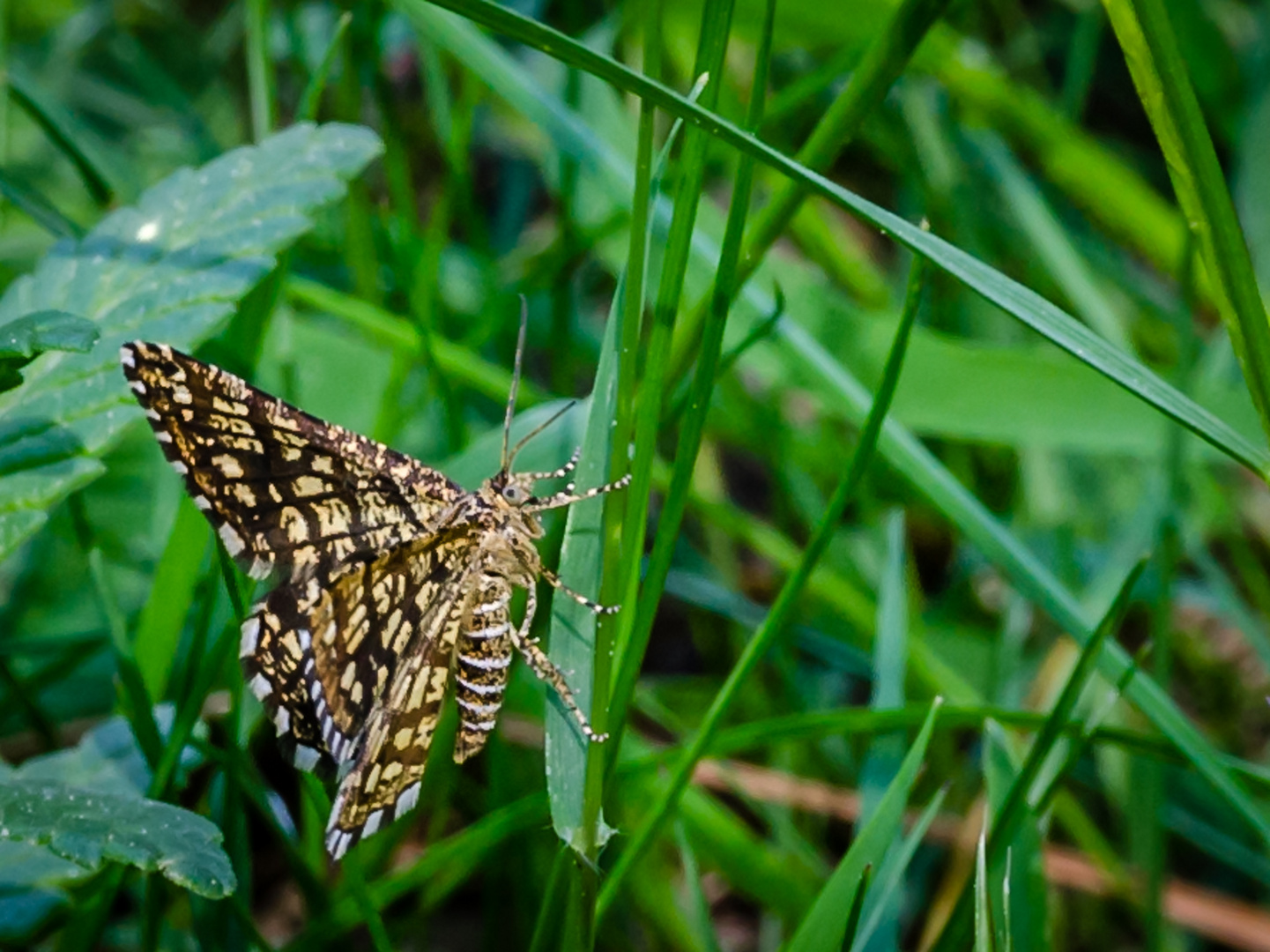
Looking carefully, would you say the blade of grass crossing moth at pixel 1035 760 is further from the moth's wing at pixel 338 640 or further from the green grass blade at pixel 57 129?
the green grass blade at pixel 57 129

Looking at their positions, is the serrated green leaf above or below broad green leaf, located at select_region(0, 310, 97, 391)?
below

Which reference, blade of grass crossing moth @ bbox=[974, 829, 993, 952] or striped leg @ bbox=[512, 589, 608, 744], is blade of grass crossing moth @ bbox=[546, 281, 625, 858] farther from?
blade of grass crossing moth @ bbox=[974, 829, 993, 952]

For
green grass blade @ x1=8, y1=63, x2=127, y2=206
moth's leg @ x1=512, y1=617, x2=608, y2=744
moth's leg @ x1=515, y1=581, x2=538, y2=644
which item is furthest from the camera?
green grass blade @ x1=8, y1=63, x2=127, y2=206

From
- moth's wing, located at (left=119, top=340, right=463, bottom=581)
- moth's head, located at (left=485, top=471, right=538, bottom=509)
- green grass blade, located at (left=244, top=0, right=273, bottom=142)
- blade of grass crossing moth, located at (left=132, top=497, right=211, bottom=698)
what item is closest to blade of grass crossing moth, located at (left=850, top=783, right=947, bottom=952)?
moth's head, located at (left=485, top=471, right=538, bottom=509)

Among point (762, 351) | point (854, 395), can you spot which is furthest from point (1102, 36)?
point (854, 395)

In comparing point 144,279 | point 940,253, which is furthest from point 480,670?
point 940,253

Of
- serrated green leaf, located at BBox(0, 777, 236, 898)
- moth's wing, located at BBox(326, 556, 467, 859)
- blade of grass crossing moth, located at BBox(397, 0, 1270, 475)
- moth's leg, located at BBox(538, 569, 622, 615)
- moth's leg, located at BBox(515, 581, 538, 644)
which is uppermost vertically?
blade of grass crossing moth, located at BBox(397, 0, 1270, 475)
